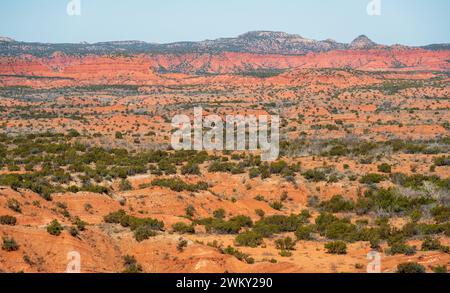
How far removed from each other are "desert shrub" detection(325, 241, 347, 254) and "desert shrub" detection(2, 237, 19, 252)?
10588 millimetres

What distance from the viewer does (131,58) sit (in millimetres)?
161000

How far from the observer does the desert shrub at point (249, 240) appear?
19.9m

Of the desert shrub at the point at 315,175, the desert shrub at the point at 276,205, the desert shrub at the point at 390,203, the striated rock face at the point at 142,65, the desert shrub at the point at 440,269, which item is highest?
the striated rock face at the point at 142,65

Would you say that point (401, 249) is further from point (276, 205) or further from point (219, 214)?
point (276, 205)

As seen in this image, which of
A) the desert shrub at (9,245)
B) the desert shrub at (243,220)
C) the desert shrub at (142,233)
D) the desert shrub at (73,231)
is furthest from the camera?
the desert shrub at (243,220)

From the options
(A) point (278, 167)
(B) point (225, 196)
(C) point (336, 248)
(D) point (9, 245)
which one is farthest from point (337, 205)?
(D) point (9, 245)

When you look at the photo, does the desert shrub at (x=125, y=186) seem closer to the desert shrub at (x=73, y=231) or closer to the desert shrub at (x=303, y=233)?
the desert shrub at (x=303, y=233)

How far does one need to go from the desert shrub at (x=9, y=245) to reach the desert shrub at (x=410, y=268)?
10.7m

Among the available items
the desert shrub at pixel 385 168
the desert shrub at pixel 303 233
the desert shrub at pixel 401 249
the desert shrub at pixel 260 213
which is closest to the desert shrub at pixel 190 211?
the desert shrub at pixel 260 213

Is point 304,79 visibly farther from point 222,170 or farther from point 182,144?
point 222,170

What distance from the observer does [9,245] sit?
14.8 m

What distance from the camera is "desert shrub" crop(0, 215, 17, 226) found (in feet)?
57.3

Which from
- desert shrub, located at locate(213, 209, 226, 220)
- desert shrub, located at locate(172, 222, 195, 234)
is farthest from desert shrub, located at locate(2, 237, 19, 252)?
desert shrub, located at locate(213, 209, 226, 220)
